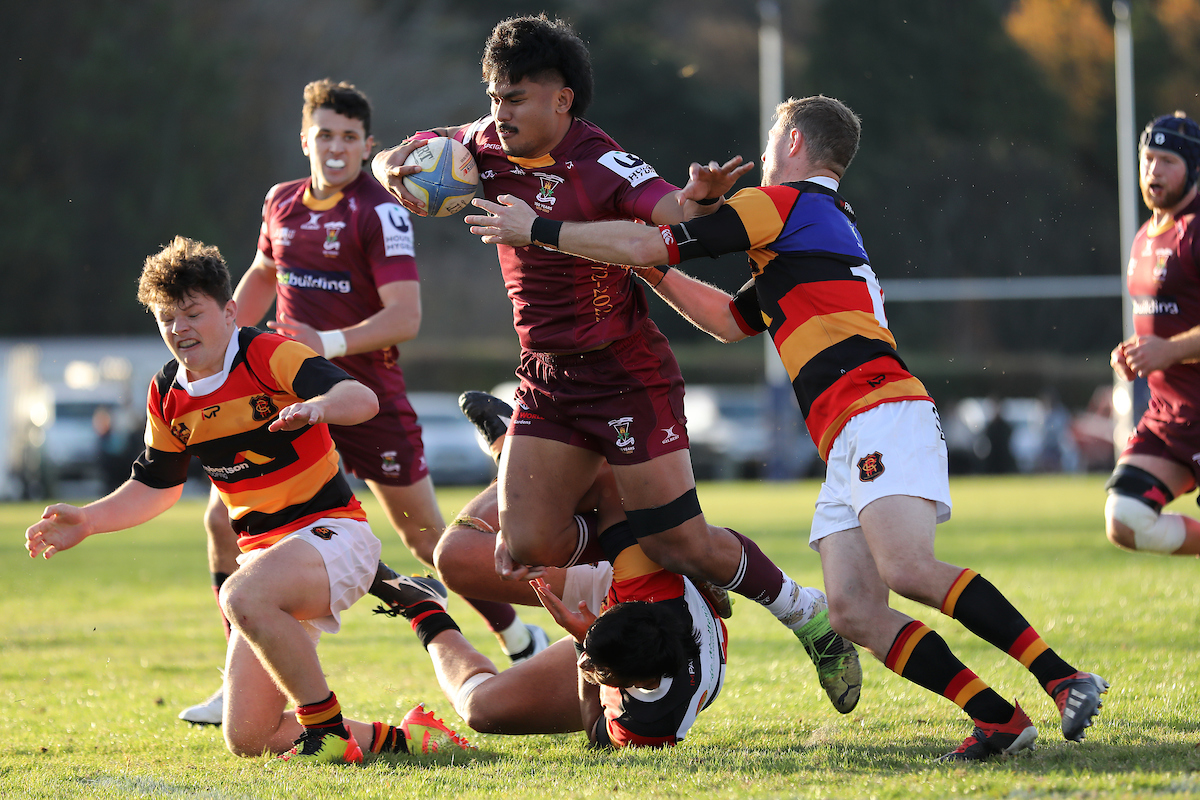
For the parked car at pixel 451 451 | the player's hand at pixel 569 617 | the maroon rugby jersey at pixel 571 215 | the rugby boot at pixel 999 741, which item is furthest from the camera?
the parked car at pixel 451 451

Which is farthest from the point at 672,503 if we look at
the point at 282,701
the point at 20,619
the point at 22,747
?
the point at 20,619

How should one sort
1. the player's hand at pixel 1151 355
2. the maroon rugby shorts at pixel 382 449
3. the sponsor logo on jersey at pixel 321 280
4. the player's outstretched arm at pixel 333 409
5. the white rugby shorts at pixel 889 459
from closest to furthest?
the white rugby shorts at pixel 889 459 → the player's outstretched arm at pixel 333 409 → the player's hand at pixel 1151 355 → the maroon rugby shorts at pixel 382 449 → the sponsor logo on jersey at pixel 321 280

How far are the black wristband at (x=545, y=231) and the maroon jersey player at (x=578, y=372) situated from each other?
1.29ft

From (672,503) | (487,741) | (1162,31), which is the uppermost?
(1162,31)

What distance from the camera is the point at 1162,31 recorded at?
38375mm

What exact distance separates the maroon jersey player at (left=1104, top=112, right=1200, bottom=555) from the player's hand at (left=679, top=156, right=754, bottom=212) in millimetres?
2811

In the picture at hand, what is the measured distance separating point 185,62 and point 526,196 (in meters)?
35.0

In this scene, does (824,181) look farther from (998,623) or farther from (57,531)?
(57,531)

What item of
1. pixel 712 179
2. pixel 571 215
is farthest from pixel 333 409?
pixel 712 179

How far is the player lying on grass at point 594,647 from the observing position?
4.12 metres

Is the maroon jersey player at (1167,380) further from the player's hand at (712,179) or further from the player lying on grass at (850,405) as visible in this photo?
the player's hand at (712,179)

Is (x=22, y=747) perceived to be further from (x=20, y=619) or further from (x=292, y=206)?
(x=20, y=619)

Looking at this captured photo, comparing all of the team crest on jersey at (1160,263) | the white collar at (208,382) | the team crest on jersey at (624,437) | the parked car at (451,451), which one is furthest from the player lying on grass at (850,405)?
the parked car at (451,451)

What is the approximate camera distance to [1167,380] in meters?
6.30
